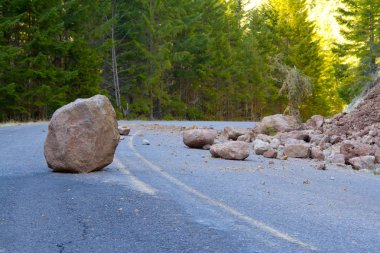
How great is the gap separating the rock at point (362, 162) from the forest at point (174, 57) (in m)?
16.7

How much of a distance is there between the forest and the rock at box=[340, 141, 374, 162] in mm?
16122

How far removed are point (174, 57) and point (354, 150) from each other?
91.1ft

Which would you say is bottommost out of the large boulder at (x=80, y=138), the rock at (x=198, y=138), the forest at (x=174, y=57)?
the rock at (x=198, y=138)

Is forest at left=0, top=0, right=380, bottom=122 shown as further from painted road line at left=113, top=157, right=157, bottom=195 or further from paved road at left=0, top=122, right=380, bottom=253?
paved road at left=0, top=122, right=380, bottom=253

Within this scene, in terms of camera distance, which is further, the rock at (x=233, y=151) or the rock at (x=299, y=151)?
the rock at (x=299, y=151)

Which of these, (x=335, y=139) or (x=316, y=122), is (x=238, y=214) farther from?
(x=316, y=122)

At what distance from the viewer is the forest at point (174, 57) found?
25.8 m

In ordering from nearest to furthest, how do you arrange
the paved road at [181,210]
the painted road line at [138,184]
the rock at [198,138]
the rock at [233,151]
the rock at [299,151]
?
the paved road at [181,210] → the painted road line at [138,184] → the rock at [233,151] → the rock at [299,151] → the rock at [198,138]

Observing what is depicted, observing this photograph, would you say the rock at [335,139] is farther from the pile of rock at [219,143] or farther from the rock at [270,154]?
the rock at [270,154]

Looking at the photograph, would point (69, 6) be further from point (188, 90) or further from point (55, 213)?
point (55, 213)

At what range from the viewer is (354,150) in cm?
1257

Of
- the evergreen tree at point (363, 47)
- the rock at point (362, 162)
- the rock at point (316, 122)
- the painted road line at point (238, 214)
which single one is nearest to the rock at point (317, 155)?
the rock at point (362, 162)

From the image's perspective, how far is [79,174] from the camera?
24.3 feet

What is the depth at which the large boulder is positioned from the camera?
7461mm
